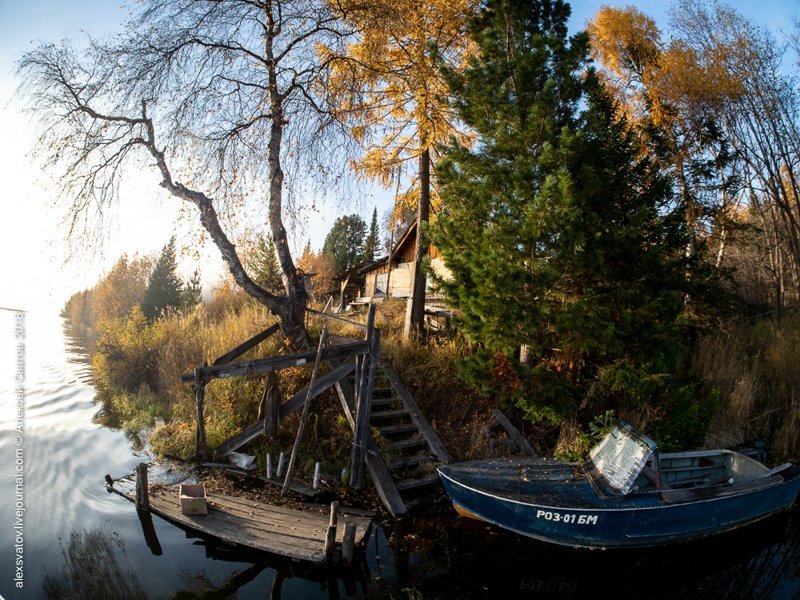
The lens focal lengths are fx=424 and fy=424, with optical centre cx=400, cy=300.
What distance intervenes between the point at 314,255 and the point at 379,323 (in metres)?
30.5

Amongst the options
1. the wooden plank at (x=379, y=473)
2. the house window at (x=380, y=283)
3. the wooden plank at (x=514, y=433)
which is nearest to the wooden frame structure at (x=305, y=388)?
the wooden plank at (x=379, y=473)

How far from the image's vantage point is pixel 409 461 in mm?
8195

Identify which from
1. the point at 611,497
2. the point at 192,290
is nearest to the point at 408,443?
the point at 611,497

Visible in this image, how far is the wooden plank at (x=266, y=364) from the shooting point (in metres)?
7.90

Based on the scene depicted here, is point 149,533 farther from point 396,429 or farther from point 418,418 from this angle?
point 418,418

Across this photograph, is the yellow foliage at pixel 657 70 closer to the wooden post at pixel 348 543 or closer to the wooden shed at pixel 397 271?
the wooden shed at pixel 397 271

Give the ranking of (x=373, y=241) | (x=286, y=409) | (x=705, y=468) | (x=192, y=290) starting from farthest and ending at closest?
(x=373, y=241) < (x=192, y=290) < (x=286, y=409) < (x=705, y=468)

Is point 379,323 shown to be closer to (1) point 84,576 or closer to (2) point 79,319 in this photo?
(1) point 84,576

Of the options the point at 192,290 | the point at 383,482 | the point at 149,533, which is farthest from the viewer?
the point at 192,290

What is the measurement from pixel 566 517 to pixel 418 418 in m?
3.74

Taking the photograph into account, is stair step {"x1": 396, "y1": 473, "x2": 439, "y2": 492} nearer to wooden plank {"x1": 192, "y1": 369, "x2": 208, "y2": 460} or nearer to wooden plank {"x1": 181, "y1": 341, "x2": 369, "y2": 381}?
wooden plank {"x1": 181, "y1": 341, "x2": 369, "y2": 381}

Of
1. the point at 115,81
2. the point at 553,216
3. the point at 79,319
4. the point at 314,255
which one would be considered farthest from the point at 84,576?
the point at 79,319

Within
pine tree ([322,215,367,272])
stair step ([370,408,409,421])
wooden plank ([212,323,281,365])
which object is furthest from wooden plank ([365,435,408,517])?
pine tree ([322,215,367,272])

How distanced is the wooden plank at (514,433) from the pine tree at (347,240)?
39415mm
